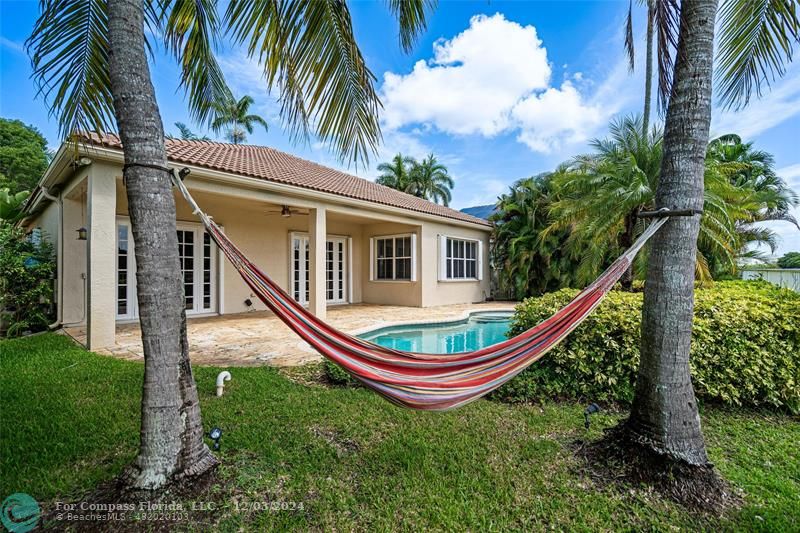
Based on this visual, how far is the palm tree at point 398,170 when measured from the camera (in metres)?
25.2

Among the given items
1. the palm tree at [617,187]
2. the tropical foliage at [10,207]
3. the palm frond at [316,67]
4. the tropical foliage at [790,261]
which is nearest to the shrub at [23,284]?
the tropical foliage at [10,207]

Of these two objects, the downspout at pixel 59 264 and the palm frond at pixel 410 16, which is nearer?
the palm frond at pixel 410 16

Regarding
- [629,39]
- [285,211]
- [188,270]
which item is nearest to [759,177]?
[629,39]

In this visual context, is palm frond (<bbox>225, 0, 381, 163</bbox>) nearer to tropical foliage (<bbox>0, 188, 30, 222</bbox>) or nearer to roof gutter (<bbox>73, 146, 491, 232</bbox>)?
roof gutter (<bbox>73, 146, 491, 232</bbox>)

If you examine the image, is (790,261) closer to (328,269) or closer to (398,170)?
(398,170)

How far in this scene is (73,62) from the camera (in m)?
3.16

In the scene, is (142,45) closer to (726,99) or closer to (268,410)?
(268,410)

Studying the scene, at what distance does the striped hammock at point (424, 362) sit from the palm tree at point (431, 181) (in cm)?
2385

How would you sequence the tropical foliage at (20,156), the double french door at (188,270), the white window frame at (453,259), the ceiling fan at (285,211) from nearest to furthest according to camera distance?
the double french door at (188,270) → the ceiling fan at (285,211) → the white window frame at (453,259) → the tropical foliage at (20,156)

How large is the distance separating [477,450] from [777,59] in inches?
165

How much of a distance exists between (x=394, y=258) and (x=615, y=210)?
6.41 meters

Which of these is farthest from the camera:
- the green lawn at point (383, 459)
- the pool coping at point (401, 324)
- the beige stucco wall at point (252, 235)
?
the beige stucco wall at point (252, 235)

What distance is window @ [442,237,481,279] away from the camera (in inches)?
471

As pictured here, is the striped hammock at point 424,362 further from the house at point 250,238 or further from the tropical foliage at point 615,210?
the house at point 250,238
